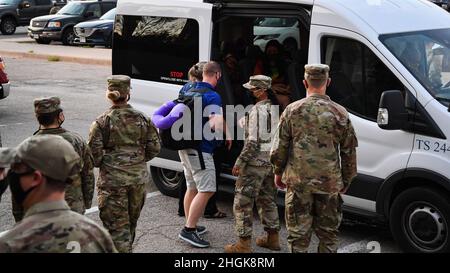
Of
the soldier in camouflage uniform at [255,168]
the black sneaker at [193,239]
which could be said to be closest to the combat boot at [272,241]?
the soldier in camouflage uniform at [255,168]

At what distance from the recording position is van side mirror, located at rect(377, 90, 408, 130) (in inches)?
201

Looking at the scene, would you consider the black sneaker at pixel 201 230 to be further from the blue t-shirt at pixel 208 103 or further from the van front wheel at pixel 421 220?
the van front wheel at pixel 421 220

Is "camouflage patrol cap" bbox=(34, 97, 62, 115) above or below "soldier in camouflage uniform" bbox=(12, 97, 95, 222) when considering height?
above

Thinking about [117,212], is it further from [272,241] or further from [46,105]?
[272,241]

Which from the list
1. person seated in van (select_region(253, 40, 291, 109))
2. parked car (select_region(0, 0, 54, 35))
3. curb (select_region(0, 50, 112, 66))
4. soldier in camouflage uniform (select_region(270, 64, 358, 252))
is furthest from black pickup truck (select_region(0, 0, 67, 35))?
soldier in camouflage uniform (select_region(270, 64, 358, 252))

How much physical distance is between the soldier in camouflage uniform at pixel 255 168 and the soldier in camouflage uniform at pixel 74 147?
1410 millimetres

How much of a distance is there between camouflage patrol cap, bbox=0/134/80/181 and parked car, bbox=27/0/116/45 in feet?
76.6

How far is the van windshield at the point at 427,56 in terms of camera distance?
5.40 meters

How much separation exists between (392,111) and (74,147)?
2.43 metres

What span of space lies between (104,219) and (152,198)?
2.46 meters

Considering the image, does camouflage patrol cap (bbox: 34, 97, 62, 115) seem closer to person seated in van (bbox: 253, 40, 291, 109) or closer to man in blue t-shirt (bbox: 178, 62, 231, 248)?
man in blue t-shirt (bbox: 178, 62, 231, 248)

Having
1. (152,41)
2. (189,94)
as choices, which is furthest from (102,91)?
(189,94)
